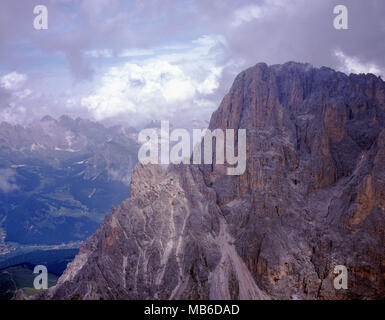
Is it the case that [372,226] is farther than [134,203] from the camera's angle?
No

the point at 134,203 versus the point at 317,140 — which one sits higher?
the point at 317,140

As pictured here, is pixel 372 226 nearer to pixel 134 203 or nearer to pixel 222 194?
pixel 222 194

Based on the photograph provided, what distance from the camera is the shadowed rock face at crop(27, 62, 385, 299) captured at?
11594 centimetres

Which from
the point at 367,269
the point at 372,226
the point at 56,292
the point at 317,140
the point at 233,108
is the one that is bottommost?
the point at 56,292

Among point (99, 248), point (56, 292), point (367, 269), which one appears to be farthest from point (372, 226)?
point (56, 292)

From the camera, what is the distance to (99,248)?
131375 millimetres

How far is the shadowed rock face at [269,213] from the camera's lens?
4564 inches

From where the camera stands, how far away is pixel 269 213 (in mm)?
132625

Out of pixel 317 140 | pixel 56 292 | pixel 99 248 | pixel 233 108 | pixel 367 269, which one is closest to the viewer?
pixel 367 269

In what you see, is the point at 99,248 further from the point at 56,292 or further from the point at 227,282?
the point at 227,282
